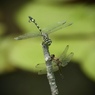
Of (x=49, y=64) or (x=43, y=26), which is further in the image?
(x=43, y=26)

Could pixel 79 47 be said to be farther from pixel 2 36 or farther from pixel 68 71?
pixel 2 36

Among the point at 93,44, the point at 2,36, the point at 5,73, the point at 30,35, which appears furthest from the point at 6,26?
the point at 30,35

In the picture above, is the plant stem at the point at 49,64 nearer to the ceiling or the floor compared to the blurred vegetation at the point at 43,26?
nearer to the floor

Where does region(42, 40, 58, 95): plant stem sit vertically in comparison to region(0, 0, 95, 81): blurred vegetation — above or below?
below

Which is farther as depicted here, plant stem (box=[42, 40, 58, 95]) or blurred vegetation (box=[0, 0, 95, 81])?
blurred vegetation (box=[0, 0, 95, 81])

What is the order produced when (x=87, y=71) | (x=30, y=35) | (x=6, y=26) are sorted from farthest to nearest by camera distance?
(x=6, y=26), (x=87, y=71), (x=30, y=35)

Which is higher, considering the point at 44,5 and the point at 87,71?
the point at 44,5

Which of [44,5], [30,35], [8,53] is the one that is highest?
[44,5]

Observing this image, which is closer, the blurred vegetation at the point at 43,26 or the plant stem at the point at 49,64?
the plant stem at the point at 49,64
